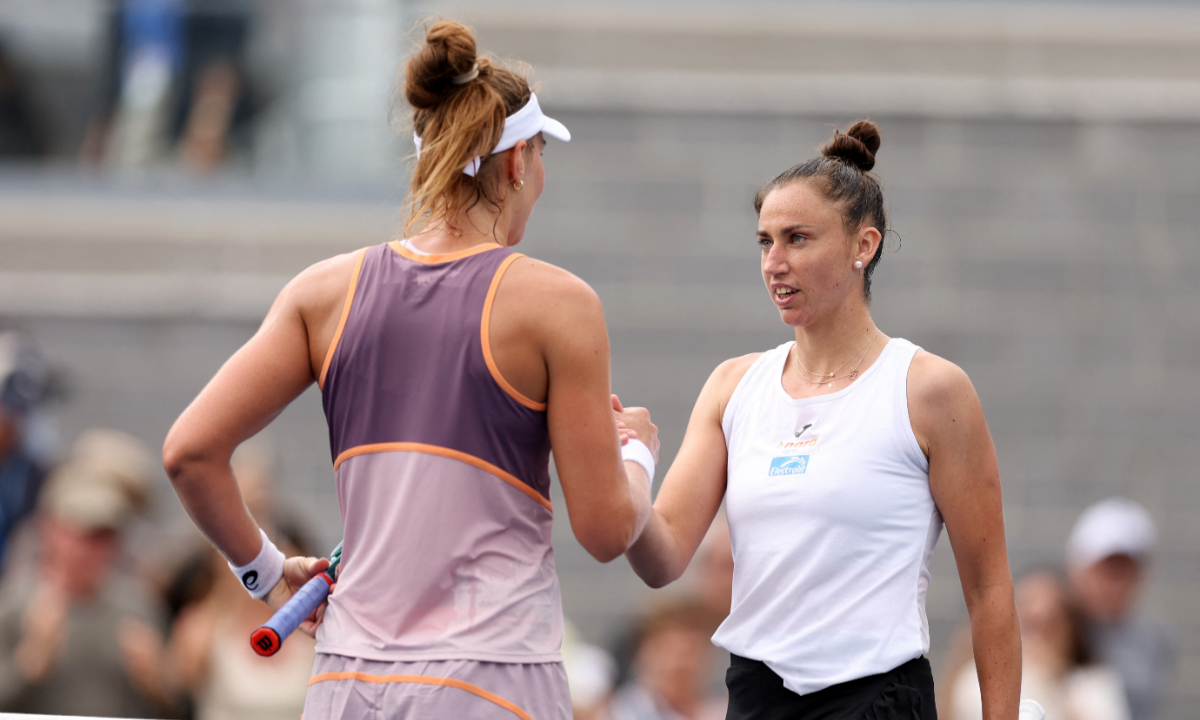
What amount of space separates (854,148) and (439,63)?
96cm

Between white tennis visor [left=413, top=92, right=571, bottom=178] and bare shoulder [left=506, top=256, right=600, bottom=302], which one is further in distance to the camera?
white tennis visor [left=413, top=92, right=571, bottom=178]

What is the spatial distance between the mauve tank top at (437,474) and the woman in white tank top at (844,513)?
43cm

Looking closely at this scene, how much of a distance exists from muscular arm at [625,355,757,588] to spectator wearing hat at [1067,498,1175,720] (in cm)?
348

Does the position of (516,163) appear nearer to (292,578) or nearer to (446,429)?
(446,429)

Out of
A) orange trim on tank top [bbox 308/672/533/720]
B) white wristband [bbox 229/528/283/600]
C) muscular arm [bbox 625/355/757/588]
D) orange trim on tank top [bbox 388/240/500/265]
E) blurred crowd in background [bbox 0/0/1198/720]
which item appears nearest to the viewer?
orange trim on tank top [bbox 308/672/533/720]

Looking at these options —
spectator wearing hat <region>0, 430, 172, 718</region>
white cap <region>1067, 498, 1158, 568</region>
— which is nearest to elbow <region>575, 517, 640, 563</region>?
spectator wearing hat <region>0, 430, 172, 718</region>

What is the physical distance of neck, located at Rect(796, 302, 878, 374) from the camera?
2.74 meters

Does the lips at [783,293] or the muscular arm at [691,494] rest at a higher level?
the lips at [783,293]

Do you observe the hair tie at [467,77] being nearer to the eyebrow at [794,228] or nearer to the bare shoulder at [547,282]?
the bare shoulder at [547,282]

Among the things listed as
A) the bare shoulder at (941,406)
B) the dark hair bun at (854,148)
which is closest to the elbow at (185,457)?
the bare shoulder at (941,406)

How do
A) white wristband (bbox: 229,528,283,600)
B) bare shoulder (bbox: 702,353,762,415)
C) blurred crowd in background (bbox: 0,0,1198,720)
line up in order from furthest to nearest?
blurred crowd in background (bbox: 0,0,1198,720)
bare shoulder (bbox: 702,353,762,415)
white wristband (bbox: 229,528,283,600)

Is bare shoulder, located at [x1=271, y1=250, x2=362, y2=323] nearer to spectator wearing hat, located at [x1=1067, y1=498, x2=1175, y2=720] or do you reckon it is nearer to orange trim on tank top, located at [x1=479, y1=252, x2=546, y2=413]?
orange trim on tank top, located at [x1=479, y1=252, x2=546, y2=413]

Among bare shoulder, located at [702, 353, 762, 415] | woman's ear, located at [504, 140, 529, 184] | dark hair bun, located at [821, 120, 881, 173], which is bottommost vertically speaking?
bare shoulder, located at [702, 353, 762, 415]

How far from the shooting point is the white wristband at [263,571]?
240 centimetres
